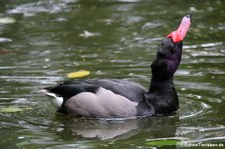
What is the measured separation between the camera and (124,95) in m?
7.88

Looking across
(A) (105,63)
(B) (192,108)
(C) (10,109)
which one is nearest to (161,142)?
(B) (192,108)

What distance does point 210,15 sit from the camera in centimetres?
1382

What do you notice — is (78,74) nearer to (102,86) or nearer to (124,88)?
(102,86)

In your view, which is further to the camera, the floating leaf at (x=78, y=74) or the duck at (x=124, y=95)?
the floating leaf at (x=78, y=74)

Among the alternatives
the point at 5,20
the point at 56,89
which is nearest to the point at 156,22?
the point at 5,20

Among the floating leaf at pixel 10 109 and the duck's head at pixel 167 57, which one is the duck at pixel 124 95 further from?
the floating leaf at pixel 10 109

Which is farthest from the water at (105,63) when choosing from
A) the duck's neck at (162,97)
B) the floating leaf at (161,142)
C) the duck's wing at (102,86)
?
the duck's wing at (102,86)

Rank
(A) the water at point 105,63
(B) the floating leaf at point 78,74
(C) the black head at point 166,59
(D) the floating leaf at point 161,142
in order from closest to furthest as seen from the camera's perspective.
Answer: (D) the floating leaf at point 161,142, (A) the water at point 105,63, (C) the black head at point 166,59, (B) the floating leaf at point 78,74

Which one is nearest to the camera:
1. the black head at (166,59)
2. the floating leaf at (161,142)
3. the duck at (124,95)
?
the floating leaf at (161,142)

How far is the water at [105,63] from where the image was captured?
7.23 m

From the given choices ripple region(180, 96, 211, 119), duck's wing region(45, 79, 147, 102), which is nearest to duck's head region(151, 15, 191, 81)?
duck's wing region(45, 79, 147, 102)

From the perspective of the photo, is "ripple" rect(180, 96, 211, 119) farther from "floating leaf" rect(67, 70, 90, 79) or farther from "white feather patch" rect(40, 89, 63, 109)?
"floating leaf" rect(67, 70, 90, 79)

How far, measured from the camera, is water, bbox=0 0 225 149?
285 inches

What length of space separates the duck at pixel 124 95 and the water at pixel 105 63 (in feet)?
0.36
